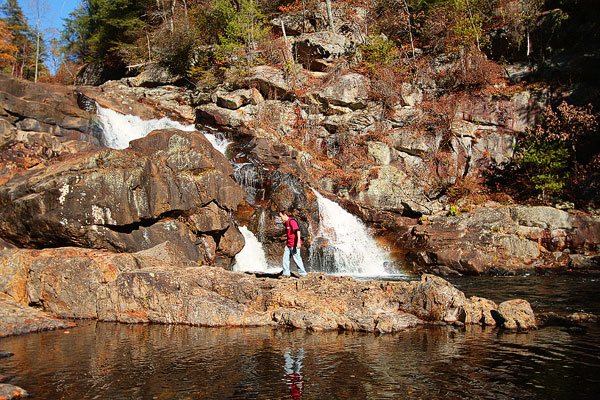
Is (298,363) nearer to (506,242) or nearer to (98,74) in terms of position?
(506,242)

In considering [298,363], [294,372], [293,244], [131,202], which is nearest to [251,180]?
[131,202]

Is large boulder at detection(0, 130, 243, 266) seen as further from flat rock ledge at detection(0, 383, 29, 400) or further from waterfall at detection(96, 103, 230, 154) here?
flat rock ledge at detection(0, 383, 29, 400)

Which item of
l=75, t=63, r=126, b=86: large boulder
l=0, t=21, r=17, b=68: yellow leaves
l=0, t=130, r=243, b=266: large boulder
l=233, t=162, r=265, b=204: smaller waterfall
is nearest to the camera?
l=0, t=130, r=243, b=266: large boulder

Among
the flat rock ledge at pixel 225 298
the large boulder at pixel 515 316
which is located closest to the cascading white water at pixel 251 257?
the flat rock ledge at pixel 225 298

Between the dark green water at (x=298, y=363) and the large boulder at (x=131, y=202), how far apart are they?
16.3 feet

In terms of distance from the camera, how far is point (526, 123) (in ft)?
81.3

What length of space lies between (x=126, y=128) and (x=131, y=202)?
11.5 m

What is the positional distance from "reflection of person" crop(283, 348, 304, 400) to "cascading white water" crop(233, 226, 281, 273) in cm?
1006

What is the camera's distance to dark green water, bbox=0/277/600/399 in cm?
475

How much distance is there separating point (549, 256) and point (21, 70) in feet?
154

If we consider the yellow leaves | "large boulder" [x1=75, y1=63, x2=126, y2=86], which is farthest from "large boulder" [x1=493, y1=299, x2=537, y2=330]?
the yellow leaves

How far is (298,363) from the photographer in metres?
5.81

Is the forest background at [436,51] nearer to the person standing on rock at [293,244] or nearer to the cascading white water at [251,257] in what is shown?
the cascading white water at [251,257]

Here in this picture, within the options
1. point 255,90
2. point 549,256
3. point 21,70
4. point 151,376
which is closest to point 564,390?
point 151,376
